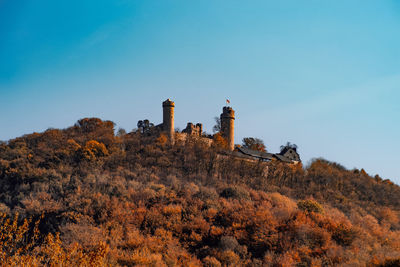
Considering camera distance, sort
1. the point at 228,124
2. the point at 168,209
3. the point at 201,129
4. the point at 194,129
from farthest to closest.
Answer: the point at 201,129 → the point at 194,129 → the point at 228,124 → the point at 168,209

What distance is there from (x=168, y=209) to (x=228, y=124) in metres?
25.4

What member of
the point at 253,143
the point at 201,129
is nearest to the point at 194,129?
the point at 201,129

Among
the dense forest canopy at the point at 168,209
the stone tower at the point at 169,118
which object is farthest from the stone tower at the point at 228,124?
the stone tower at the point at 169,118

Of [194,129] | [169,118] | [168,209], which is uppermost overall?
[169,118]

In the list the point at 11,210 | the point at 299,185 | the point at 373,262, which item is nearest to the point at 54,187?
the point at 11,210

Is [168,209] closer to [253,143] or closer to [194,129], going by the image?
[194,129]

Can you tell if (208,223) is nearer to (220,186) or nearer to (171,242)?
(171,242)

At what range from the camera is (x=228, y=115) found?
1689 inches

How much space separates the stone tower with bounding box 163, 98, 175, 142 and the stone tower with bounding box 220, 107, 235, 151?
7.63m

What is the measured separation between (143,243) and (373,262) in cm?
894

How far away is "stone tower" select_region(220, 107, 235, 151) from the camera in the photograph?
139 feet

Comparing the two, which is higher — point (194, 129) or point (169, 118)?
point (169, 118)

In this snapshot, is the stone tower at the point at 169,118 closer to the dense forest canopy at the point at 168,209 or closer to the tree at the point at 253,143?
the dense forest canopy at the point at 168,209

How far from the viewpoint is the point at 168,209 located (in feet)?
60.6
